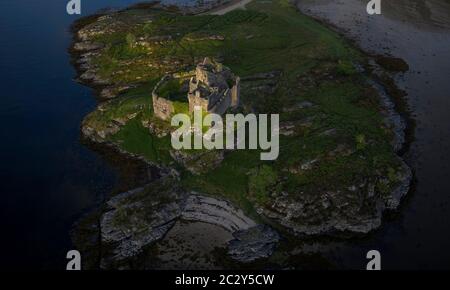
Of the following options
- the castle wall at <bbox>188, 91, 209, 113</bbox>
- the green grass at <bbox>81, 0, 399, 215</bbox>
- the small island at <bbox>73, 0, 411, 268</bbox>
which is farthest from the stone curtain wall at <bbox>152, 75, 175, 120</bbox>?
the castle wall at <bbox>188, 91, 209, 113</bbox>

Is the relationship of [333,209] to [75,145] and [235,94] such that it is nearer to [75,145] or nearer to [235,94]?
[235,94]

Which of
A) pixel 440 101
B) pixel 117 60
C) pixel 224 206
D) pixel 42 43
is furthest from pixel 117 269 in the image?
pixel 42 43

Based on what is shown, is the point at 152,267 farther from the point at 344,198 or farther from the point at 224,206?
the point at 344,198

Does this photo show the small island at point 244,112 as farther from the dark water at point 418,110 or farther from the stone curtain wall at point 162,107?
the dark water at point 418,110

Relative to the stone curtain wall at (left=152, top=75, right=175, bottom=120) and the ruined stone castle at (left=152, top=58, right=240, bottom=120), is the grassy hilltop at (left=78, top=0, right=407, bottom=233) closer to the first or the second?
the stone curtain wall at (left=152, top=75, right=175, bottom=120)

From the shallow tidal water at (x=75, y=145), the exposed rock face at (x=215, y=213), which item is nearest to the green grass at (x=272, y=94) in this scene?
the exposed rock face at (x=215, y=213)

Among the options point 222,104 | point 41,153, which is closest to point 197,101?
point 222,104
